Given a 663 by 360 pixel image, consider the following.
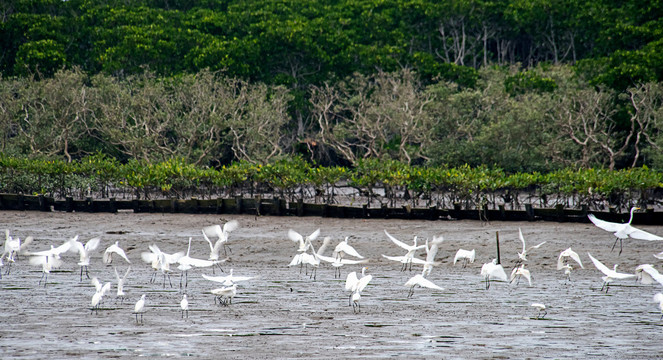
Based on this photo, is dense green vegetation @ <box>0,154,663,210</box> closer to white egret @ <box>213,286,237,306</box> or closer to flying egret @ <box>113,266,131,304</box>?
white egret @ <box>213,286,237,306</box>

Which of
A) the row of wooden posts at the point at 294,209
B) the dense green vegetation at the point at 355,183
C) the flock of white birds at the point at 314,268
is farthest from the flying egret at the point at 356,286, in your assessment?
the dense green vegetation at the point at 355,183

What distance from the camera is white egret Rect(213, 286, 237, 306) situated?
11.4 metres

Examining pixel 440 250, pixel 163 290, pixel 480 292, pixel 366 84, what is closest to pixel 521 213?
pixel 440 250

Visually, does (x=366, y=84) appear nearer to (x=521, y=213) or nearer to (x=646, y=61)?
(x=646, y=61)

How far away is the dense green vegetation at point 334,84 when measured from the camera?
34.9 metres

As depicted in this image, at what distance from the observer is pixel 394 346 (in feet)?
31.4

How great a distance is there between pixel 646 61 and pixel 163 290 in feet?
87.3

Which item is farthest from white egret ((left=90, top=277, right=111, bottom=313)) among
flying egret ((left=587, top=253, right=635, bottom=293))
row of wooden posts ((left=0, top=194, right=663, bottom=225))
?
row of wooden posts ((left=0, top=194, right=663, bottom=225))

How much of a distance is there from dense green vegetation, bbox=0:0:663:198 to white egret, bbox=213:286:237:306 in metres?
14.6

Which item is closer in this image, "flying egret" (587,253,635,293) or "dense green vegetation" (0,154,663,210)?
"flying egret" (587,253,635,293)

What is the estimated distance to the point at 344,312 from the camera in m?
11.7

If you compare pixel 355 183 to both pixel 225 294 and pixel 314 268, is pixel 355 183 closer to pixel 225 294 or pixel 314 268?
pixel 314 268

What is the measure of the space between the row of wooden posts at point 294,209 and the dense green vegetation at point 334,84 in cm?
292

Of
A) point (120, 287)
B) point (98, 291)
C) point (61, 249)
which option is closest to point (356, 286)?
point (120, 287)
